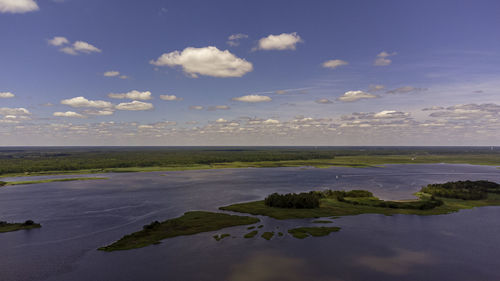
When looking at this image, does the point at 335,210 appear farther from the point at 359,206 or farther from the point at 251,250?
the point at 251,250

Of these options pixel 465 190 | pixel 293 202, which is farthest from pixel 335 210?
pixel 465 190

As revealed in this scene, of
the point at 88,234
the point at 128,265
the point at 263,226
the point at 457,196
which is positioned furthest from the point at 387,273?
the point at 457,196

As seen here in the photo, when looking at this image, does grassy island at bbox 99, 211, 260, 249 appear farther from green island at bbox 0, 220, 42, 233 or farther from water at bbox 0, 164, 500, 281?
green island at bbox 0, 220, 42, 233

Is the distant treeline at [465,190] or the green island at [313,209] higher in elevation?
the distant treeline at [465,190]

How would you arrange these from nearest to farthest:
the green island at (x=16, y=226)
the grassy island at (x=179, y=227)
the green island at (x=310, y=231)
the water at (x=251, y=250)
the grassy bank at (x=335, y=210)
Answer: the water at (x=251, y=250) → the grassy island at (x=179, y=227) → the green island at (x=310, y=231) → the green island at (x=16, y=226) → the grassy bank at (x=335, y=210)

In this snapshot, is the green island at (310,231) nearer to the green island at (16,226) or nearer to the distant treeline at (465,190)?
the green island at (16,226)

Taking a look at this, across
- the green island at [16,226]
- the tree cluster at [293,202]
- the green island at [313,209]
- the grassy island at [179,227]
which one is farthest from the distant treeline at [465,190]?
the green island at [16,226]
